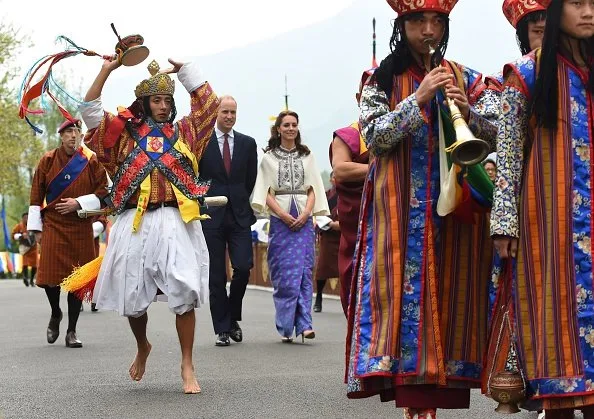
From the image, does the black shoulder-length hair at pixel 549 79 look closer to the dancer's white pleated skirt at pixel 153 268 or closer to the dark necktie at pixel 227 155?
the dancer's white pleated skirt at pixel 153 268

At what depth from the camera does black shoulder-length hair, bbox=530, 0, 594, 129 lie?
5.11 m

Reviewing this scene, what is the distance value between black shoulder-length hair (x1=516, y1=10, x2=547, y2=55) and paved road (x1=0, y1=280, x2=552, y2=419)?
80.0 inches

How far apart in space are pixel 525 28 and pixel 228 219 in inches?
225

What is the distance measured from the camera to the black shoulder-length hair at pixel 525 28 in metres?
6.11

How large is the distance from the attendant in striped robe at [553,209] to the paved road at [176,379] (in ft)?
6.78

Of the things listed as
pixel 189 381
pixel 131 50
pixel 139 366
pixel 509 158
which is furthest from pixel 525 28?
pixel 139 366

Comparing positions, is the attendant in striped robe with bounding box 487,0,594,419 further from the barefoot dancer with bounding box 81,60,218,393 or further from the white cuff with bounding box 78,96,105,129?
the white cuff with bounding box 78,96,105,129

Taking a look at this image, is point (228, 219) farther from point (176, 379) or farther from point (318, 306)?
point (318, 306)

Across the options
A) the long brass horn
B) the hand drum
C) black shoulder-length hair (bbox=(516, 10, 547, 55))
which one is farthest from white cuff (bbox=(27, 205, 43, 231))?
the long brass horn

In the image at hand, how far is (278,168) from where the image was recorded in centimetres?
1188

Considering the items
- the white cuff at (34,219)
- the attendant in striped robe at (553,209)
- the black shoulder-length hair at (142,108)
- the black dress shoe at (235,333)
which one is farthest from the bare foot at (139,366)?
the attendant in striped robe at (553,209)

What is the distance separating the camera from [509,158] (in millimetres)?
5156

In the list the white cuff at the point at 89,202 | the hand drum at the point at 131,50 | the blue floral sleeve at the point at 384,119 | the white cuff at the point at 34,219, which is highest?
the hand drum at the point at 131,50

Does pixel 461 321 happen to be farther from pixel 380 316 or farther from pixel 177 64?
pixel 177 64
